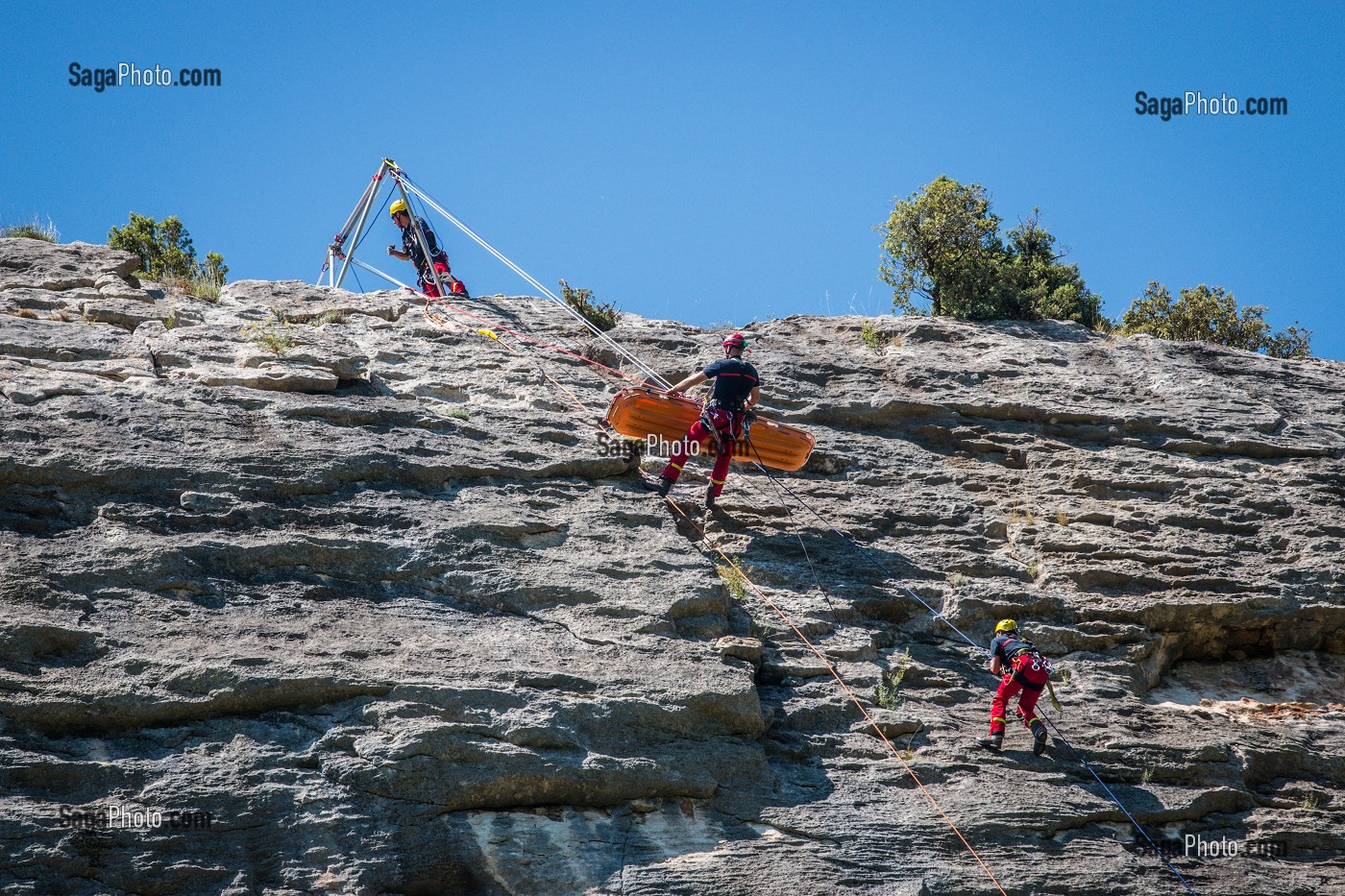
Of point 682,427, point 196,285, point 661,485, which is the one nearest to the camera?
point 661,485

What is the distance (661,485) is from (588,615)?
2.35 m

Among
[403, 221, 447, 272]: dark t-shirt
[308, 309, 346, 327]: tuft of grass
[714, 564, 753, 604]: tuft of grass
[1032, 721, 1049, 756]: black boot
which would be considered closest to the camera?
[1032, 721, 1049, 756]: black boot

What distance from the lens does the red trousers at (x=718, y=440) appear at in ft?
37.5

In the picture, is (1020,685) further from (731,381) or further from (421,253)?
(421,253)

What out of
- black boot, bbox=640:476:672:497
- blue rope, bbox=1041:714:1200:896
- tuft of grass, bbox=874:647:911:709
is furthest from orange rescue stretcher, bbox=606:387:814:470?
blue rope, bbox=1041:714:1200:896

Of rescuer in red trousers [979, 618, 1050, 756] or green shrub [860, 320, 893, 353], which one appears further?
green shrub [860, 320, 893, 353]

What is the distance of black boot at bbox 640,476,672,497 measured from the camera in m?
11.5

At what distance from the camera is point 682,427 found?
468 inches

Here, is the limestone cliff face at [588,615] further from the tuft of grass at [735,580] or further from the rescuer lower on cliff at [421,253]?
the rescuer lower on cliff at [421,253]

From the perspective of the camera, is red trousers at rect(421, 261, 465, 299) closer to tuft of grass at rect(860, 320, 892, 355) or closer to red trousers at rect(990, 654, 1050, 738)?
tuft of grass at rect(860, 320, 892, 355)

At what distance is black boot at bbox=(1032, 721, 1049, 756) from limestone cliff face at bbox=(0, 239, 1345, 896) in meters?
0.17

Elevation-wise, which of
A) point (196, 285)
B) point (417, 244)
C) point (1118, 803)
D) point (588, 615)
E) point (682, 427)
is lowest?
point (1118, 803)

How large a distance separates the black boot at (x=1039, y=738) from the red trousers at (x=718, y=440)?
12.7ft

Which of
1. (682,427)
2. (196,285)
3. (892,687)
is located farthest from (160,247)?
(892,687)
